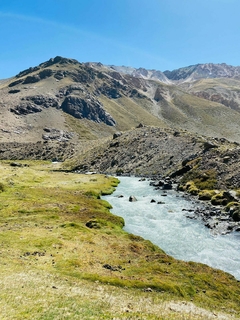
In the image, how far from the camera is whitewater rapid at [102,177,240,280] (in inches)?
1406

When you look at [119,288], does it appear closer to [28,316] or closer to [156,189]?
[28,316]

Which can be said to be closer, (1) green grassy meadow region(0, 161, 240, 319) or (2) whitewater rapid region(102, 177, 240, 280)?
(1) green grassy meadow region(0, 161, 240, 319)

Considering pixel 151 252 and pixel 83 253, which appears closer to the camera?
pixel 83 253

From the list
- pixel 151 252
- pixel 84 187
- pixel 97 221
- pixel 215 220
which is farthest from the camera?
pixel 84 187

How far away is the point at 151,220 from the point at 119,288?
30.7 metres

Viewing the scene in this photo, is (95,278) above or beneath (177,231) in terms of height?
above

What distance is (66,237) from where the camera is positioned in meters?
36.3

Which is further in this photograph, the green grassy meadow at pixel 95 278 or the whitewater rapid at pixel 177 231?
the whitewater rapid at pixel 177 231

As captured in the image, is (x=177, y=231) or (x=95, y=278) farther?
(x=177, y=231)

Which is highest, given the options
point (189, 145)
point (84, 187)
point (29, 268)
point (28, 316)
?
point (189, 145)

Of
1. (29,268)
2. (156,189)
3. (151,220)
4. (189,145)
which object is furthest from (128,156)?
(29,268)

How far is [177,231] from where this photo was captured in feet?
151

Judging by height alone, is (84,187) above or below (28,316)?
below

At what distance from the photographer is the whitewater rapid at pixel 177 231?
117 ft
